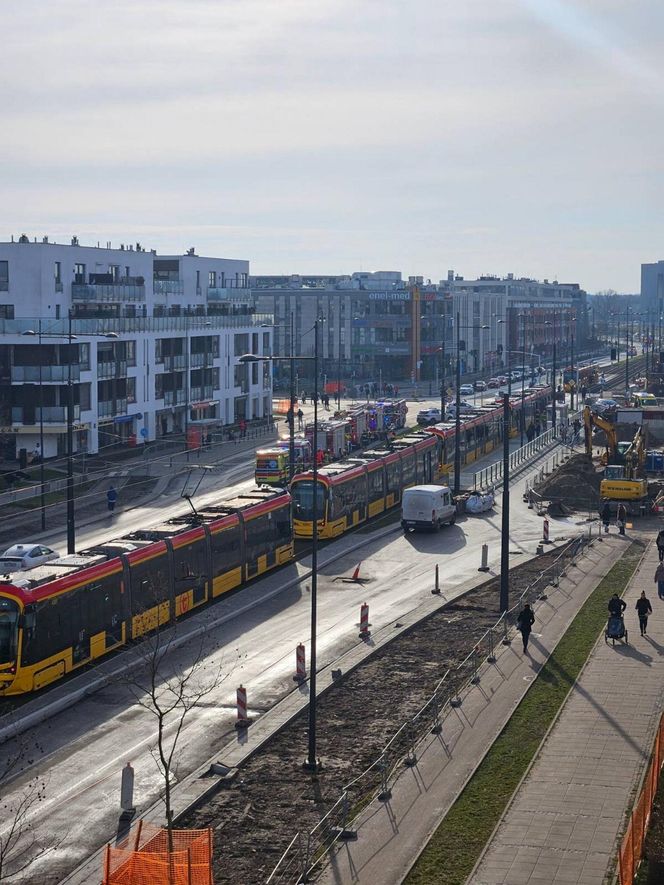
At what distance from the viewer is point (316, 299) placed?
157m

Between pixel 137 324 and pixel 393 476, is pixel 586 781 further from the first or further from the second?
pixel 137 324

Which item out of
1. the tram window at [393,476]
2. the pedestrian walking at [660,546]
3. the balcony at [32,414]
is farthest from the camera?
the balcony at [32,414]

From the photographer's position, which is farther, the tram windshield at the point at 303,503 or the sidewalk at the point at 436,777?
the tram windshield at the point at 303,503

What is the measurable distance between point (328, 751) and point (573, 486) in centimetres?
4327

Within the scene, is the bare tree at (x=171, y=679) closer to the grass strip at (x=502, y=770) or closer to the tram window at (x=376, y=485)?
the grass strip at (x=502, y=770)

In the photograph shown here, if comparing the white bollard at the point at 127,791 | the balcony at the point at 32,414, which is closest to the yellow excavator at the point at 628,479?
the balcony at the point at 32,414

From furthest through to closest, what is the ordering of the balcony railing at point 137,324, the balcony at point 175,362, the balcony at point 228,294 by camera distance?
1. the balcony at point 228,294
2. the balcony at point 175,362
3. the balcony railing at point 137,324

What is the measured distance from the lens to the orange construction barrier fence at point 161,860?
2002cm

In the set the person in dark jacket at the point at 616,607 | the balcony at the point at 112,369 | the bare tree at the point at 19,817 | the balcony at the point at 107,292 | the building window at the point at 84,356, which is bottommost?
the bare tree at the point at 19,817

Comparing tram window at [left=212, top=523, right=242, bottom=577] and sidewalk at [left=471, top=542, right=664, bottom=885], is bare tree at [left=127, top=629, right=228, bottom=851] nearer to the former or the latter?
tram window at [left=212, top=523, right=242, bottom=577]

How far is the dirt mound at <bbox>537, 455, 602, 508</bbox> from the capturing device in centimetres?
6596

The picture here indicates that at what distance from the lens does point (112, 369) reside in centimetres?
8244

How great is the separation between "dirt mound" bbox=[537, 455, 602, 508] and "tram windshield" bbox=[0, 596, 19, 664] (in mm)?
37954

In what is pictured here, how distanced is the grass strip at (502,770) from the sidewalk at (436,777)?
0.66ft
